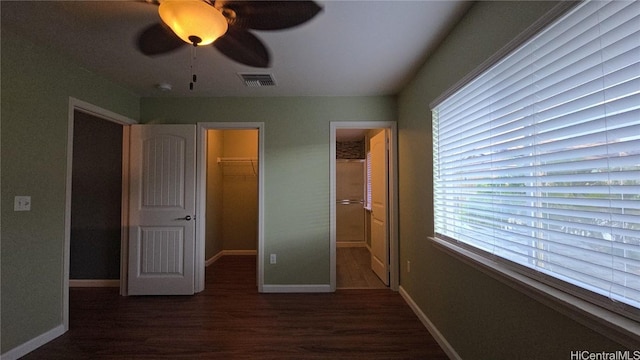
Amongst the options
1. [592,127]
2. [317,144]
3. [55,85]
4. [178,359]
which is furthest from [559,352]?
[55,85]

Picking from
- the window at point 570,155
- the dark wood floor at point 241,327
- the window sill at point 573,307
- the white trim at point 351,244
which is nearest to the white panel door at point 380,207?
the dark wood floor at point 241,327

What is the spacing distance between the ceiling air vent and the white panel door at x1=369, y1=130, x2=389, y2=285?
1.60 m

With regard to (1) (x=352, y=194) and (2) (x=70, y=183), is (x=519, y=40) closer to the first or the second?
(2) (x=70, y=183)

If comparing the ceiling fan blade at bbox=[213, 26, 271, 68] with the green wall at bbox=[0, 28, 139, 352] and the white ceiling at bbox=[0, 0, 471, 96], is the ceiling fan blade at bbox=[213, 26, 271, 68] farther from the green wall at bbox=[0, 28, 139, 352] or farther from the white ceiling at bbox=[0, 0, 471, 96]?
the green wall at bbox=[0, 28, 139, 352]

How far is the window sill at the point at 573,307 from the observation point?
0.84 meters

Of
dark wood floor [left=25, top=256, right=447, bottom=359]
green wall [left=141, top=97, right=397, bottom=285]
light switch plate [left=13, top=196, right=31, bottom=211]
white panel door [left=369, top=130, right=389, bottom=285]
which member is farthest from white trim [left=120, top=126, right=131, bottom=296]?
white panel door [left=369, top=130, right=389, bottom=285]

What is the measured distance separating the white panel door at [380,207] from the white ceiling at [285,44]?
85 cm

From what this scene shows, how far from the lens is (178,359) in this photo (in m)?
2.04

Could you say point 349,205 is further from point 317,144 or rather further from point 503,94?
point 503,94

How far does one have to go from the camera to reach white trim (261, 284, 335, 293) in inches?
131

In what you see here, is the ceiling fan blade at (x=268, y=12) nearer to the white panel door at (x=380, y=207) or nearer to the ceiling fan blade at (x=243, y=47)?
the ceiling fan blade at (x=243, y=47)

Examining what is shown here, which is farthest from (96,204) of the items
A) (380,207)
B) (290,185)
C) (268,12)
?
(380,207)

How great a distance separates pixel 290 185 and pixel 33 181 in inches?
89.4

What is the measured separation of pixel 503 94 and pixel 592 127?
558 millimetres
